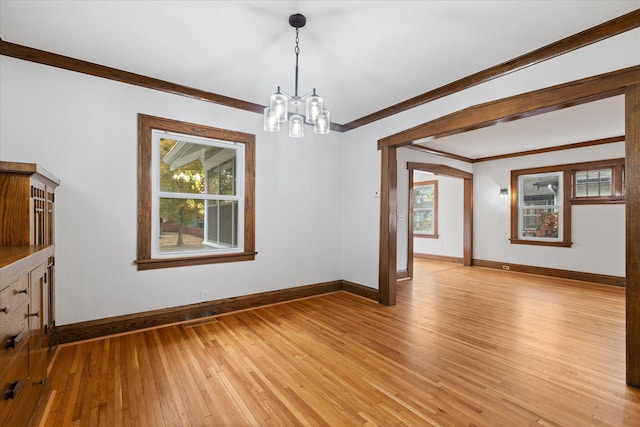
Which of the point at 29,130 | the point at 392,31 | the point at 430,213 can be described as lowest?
the point at 430,213

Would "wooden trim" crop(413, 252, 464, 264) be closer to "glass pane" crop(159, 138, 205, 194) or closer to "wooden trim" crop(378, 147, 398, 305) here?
"wooden trim" crop(378, 147, 398, 305)

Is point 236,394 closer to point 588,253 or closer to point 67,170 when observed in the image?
point 67,170

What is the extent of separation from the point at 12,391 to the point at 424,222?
8.57 meters

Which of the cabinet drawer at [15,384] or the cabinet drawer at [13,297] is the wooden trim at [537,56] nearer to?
the cabinet drawer at [13,297]

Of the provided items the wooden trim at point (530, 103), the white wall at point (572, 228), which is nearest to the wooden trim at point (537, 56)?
the wooden trim at point (530, 103)

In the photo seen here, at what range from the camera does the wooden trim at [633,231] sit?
7.13ft

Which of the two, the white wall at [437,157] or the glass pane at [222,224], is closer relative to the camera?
the white wall at [437,157]

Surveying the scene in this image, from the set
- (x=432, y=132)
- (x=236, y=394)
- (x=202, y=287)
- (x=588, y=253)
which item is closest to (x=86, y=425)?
(x=236, y=394)

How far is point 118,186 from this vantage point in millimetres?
3133

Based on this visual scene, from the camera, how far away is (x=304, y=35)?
2529mm

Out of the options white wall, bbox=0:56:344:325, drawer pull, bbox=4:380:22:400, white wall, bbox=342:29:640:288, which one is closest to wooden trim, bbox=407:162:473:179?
white wall, bbox=342:29:640:288

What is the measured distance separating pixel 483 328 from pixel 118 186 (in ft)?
13.9

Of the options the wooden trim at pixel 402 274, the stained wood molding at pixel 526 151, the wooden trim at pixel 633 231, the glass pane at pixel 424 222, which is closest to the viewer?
the wooden trim at pixel 633 231

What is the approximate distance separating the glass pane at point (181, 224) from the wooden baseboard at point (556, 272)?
21.5ft
